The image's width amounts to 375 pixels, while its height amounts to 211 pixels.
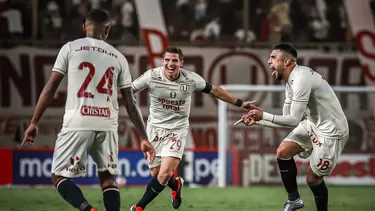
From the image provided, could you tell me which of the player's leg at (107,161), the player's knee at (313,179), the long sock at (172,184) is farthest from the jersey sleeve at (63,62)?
the long sock at (172,184)

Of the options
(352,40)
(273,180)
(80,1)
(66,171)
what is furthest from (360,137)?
(66,171)

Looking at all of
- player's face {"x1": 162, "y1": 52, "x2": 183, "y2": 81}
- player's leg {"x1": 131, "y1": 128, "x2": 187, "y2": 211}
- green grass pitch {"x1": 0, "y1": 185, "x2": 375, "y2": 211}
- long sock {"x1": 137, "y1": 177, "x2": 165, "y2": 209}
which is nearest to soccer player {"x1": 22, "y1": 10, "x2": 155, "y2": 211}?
long sock {"x1": 137, "y1": 177, "x2": 165, "y2": 209}

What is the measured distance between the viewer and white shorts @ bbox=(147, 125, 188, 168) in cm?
891

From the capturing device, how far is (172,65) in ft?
29.3

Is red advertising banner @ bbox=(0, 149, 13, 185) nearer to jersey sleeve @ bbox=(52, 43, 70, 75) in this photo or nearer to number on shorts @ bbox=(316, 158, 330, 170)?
number on shorts @ bbox=(316, 158, 330, 170)

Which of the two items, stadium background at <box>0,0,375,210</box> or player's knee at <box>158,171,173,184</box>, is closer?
player's knee at <box>158,171,173,184</box>

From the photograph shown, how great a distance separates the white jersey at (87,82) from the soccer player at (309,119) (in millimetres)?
1916

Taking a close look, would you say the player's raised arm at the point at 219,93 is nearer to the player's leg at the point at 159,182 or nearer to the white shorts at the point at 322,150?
the white shorts at the point at 322,150

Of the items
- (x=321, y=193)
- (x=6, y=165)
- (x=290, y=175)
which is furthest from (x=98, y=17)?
(x=6, y=165)

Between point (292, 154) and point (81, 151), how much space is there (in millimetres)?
2796

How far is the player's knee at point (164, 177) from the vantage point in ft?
27.9

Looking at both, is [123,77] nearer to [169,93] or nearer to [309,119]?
[309,119]

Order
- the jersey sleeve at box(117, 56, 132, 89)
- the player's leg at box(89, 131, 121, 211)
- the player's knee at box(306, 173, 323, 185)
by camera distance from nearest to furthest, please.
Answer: the player's leg at box(89, 131, 121, 211) → the jersey sleeve at box(117, 56, 132, 89) → the player's knee at box(306, 173, 323, 185)

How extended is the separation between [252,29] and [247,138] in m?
3.31
